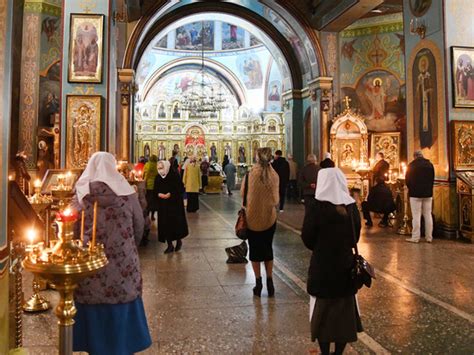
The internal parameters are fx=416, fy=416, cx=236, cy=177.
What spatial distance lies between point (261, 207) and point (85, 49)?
193 inches

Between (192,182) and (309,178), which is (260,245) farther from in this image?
(192,182)

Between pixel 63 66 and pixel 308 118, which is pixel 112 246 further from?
pixel 308 118

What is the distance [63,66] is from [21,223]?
199 inches

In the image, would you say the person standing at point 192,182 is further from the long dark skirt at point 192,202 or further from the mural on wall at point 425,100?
the mural on wall at point 425,100

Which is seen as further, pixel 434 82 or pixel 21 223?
pixel 434 82

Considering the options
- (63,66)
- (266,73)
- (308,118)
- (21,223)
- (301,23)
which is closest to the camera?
(21,223)

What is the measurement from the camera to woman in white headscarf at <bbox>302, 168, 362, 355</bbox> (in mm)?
2885

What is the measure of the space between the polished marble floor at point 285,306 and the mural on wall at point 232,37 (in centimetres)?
2609

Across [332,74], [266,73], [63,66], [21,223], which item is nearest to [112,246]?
[21,223]

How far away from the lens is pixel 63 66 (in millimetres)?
7406

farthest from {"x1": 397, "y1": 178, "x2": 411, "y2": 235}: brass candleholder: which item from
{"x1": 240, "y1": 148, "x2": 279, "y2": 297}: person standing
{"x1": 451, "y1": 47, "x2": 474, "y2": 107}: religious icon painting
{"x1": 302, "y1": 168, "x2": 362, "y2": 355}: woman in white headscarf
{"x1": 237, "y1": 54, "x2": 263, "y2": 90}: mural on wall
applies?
{"x1": 237, "y1": 54, "x2": 263, "y2": 90}: mural on wall

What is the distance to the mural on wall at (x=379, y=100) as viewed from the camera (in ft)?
48.4

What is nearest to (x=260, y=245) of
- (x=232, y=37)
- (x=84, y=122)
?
(x=84, y=122)

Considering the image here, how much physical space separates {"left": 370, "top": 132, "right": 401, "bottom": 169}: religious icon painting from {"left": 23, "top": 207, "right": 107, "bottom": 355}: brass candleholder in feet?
45.4
